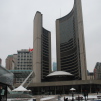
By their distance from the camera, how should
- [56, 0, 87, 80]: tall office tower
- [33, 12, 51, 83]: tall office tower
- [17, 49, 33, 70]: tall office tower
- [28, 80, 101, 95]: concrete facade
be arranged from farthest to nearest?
1. [17, 49, 33, 70]: tall office tower
2. [33, 12, 51, 83]: tall office tower
3. [56, 0, 87, 80]: tall office tower
4. [28, 80, 101, 95]: concrete facade

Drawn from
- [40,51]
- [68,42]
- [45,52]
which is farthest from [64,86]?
[45,52]

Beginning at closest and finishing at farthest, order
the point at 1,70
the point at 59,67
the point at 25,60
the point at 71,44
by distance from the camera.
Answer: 1. the point at 1,70
2. the point at 71,44
3. the point at 59,67
4. the point at 25,60

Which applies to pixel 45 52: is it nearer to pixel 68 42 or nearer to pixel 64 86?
pixel 68 42

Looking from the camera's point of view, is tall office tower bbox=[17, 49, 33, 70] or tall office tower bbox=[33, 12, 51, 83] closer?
tall office tower bbox=[33, 12, 51, 83]

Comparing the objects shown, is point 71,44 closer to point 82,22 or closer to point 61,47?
point 61,47

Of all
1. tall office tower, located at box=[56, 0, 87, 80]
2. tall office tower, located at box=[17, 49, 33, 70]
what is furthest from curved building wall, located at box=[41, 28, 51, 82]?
tall office tower, located at box=[17, 49, 33, 70]

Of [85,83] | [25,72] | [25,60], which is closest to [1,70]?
[25,72]

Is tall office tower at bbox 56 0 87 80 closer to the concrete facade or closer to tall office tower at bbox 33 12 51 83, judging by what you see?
tall office tower at bbox 33 12 51 83

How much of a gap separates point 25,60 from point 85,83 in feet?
306

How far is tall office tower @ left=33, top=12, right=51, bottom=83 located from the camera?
132 metres

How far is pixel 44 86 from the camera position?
91.8 metres

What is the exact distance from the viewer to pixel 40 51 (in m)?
138

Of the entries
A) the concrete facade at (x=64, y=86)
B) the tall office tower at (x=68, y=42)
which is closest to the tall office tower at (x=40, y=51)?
the tall office tower at (x=68, y=42)

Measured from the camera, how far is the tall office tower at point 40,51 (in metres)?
132
